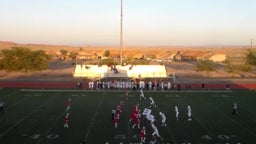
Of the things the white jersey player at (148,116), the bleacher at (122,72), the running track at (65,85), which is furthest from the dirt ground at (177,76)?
the white jersey player at (148,116)

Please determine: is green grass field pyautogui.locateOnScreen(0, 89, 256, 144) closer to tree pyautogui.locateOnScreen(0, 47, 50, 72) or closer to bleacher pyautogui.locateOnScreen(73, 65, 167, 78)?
bleacher pyautogui.locateOnScreen(73, 65, 167, 78)

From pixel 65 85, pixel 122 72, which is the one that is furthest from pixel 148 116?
pixel 122 72

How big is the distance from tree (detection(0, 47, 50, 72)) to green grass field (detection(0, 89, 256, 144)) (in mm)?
15156

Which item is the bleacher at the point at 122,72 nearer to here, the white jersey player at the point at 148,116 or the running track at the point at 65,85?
the running track at the point at 65,85

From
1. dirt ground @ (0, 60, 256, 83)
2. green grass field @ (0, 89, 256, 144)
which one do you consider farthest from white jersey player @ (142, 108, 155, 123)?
dirt ground @ (0, 60, 256, 83)

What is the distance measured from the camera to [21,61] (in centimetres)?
5247

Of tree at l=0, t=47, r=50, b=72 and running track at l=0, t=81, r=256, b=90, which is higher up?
tree at l=0, t=47, r=50, b=72

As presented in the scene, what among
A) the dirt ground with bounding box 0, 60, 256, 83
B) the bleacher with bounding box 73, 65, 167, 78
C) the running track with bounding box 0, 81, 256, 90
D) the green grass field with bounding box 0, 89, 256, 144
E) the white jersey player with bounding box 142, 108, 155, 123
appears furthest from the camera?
the dirt ground with bounding box 0, 60, 256, 83

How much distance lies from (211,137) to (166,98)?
13813 mm

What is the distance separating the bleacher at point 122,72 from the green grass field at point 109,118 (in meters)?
9.70

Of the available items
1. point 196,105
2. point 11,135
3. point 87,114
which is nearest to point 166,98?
point 196,105

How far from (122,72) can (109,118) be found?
2288 centimetres

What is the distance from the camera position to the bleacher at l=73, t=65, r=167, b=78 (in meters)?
47.6

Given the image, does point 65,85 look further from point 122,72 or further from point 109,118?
point 109,118
